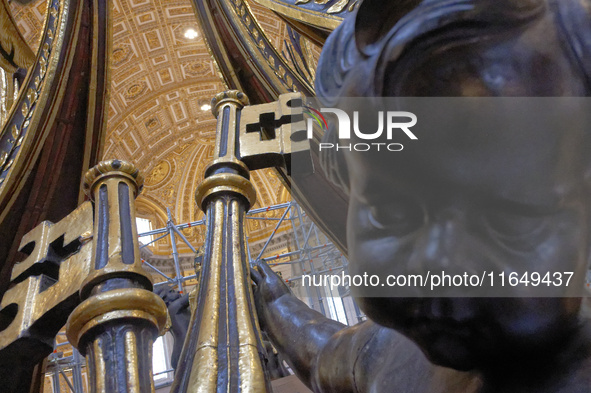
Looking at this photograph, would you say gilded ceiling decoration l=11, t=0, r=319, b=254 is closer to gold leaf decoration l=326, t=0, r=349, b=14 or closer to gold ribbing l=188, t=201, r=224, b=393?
gold leaf decoration l=326, t=0, r=349, b=14

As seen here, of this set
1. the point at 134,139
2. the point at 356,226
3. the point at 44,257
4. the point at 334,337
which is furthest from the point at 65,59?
the point at 134,139

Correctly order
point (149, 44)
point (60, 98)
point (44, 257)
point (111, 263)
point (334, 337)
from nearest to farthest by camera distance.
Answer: point (334, 337), point (111, 263), point (44, 257), point (60, 98), point (149, 44)

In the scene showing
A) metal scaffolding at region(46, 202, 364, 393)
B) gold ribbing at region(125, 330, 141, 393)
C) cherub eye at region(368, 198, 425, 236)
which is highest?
metal scaffolding at region(46, 202, 364, 393)

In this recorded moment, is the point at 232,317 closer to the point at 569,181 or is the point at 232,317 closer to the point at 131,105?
the point at 569,181

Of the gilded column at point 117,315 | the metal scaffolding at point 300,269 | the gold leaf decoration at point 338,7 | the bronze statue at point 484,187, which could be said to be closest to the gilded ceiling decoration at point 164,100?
the metal scaffolding at point 300,269

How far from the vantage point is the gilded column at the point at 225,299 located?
0.44 metres

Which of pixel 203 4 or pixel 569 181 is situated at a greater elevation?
pixel 203 4

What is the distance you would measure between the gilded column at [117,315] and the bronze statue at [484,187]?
303 millimetres

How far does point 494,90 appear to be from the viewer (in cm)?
23

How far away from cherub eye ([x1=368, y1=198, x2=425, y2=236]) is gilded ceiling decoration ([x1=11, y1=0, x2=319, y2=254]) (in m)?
5.91

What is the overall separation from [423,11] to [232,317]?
349 mm

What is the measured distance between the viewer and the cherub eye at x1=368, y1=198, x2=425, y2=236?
248 mm

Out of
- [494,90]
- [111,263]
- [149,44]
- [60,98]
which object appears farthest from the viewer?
[149,44]

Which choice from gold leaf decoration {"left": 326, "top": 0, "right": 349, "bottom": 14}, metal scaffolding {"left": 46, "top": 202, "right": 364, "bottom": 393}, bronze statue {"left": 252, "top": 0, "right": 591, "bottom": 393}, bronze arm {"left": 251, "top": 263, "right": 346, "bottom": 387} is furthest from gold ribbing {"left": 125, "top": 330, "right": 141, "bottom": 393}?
metal scaffolding {"left": 46, "top": 202, "right": 364, "bottom": 393}
